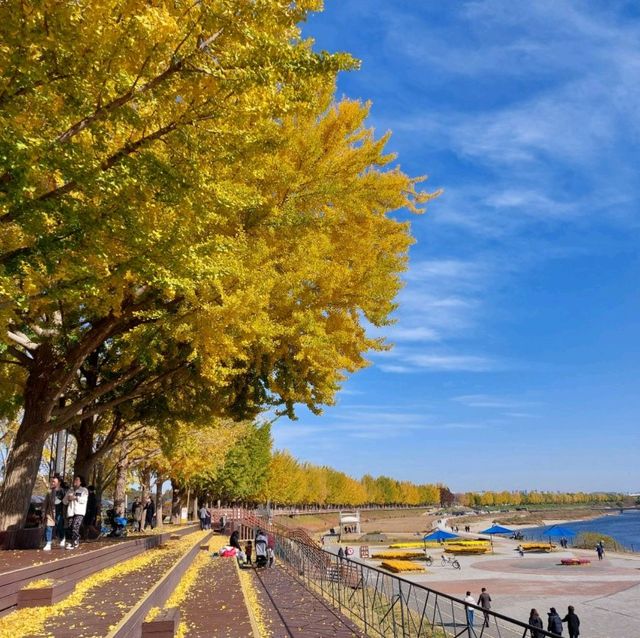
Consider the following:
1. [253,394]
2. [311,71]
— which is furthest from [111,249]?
[253,394]

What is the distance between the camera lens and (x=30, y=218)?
532 centimetres

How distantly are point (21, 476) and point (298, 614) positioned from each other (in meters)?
6.49

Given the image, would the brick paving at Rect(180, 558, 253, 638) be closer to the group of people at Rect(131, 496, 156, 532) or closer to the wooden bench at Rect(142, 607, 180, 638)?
the wooden bench at Rect(142, 607, 180, 638)

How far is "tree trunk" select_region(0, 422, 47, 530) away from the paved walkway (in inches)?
215

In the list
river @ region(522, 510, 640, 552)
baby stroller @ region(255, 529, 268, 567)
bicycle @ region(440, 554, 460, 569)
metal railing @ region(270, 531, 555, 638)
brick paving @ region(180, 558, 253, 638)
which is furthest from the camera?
river @ region(522, 510, 640, 552)

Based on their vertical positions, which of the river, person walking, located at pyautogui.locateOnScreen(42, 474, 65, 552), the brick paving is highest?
person walking, located at pyautogui.locateOnScreen(42, 474, 65, 552)

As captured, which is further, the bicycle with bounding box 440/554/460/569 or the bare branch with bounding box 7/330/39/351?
the bicycle with bounding box 440/554/460/569

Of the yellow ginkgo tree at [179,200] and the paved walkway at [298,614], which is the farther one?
the paved walkway at [298,614]

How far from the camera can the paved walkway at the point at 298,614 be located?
8766 mm

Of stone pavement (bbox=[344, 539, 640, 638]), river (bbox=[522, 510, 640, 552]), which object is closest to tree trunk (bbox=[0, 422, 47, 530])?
stone pavement (bbox=[344, 539, 640, 638])

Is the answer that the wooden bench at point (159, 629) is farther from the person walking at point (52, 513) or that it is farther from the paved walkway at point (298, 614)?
the person walking at point (52, 513)

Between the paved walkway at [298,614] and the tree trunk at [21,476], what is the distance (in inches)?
215

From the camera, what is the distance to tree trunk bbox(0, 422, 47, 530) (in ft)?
36.6

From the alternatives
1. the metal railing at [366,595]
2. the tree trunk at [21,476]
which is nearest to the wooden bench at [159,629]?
the tree trunk at [21,476]
